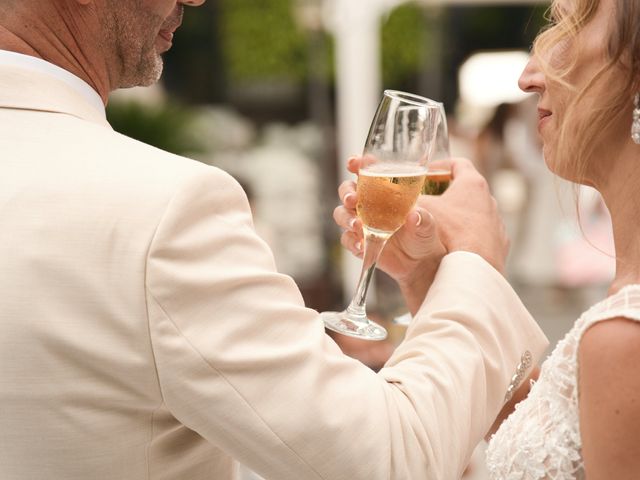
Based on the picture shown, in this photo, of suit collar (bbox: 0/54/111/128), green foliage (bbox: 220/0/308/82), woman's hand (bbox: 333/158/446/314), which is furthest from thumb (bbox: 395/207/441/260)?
green foliage (bbox: 220/0/308/82)

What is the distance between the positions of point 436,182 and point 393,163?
0.78 ft

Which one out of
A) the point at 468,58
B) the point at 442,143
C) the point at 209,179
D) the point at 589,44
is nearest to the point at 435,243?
the point at 442,143

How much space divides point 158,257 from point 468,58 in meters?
8.92

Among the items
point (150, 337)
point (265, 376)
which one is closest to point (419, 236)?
point (265, 376)

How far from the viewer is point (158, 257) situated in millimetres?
1374

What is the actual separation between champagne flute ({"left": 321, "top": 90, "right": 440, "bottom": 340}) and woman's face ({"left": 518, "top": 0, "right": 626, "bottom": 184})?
0.21 meters

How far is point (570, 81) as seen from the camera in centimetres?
175

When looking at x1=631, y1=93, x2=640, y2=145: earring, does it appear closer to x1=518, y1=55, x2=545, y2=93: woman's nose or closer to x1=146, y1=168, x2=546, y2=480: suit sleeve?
x1=518, y1=55, x2=545, y2=93: woman's nose

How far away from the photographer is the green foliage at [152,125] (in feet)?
21.4

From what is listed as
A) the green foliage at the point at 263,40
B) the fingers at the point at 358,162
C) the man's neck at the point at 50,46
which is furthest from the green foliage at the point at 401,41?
the man's neck at the point at 50,46

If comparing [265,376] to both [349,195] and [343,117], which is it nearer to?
[349,195]

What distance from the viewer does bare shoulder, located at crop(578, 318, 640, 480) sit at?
4.98 ft

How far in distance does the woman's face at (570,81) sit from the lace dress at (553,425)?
0.29 meters

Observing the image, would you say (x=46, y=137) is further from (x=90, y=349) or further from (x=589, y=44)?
(x=589, y=44)
